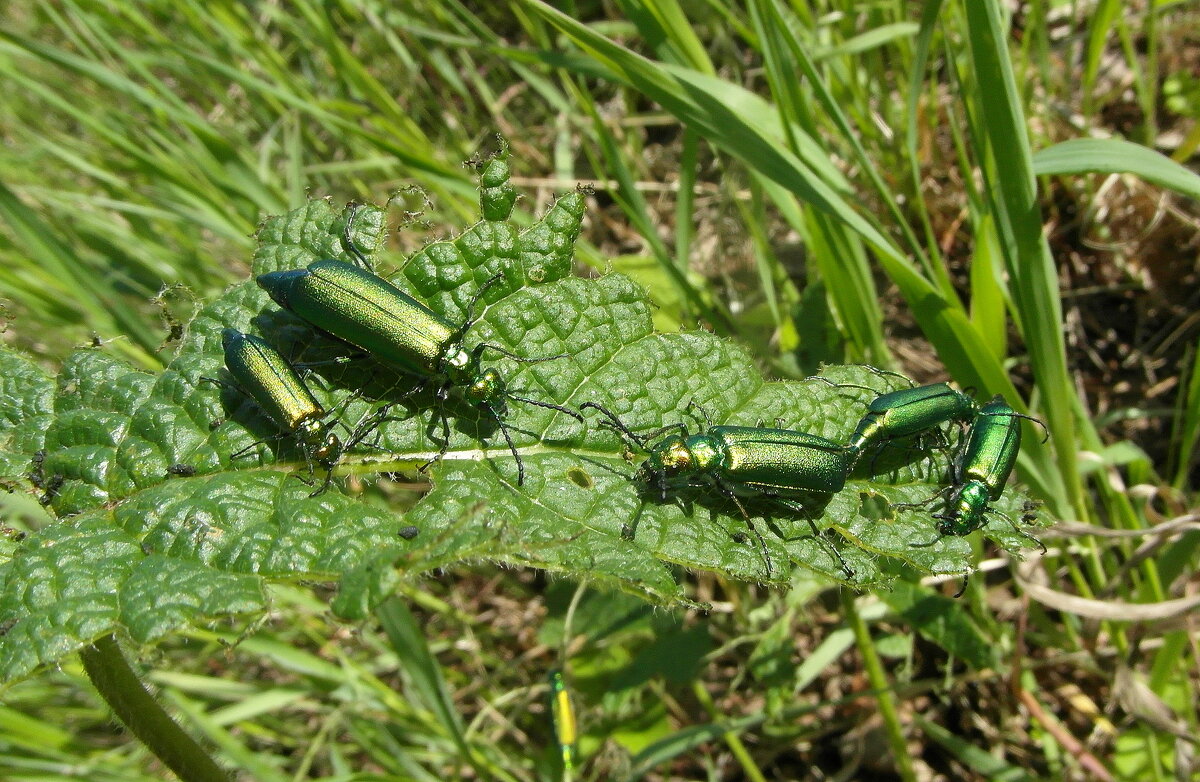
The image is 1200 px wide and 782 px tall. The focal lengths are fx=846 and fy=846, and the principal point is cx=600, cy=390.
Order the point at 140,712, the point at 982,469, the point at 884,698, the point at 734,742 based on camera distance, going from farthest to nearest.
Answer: the point at 734,742 < the point at 884,698 < the point at 982,469 < the point at 140,712

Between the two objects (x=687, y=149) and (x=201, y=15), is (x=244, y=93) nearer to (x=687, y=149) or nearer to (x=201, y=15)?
(x=201, y=15)

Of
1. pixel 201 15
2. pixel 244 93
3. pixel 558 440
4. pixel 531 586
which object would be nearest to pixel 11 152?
pixel 244 93

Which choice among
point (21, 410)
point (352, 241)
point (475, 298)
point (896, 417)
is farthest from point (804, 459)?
point (21, 410)

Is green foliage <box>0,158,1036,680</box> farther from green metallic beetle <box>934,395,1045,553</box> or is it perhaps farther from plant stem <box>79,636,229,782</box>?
plant stem <box>79,636,229,782</box>

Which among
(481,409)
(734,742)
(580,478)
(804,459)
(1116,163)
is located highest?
(481,409)

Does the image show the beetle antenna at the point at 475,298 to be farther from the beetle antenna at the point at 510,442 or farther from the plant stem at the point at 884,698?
the plant stem at the point at 884,698

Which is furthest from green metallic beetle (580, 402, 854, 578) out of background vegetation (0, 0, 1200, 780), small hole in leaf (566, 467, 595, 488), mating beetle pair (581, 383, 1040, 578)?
background vegetation (0, 0, 1200, 780)

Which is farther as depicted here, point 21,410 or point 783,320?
point 783,320

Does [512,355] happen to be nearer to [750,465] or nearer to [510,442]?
[510,442]
